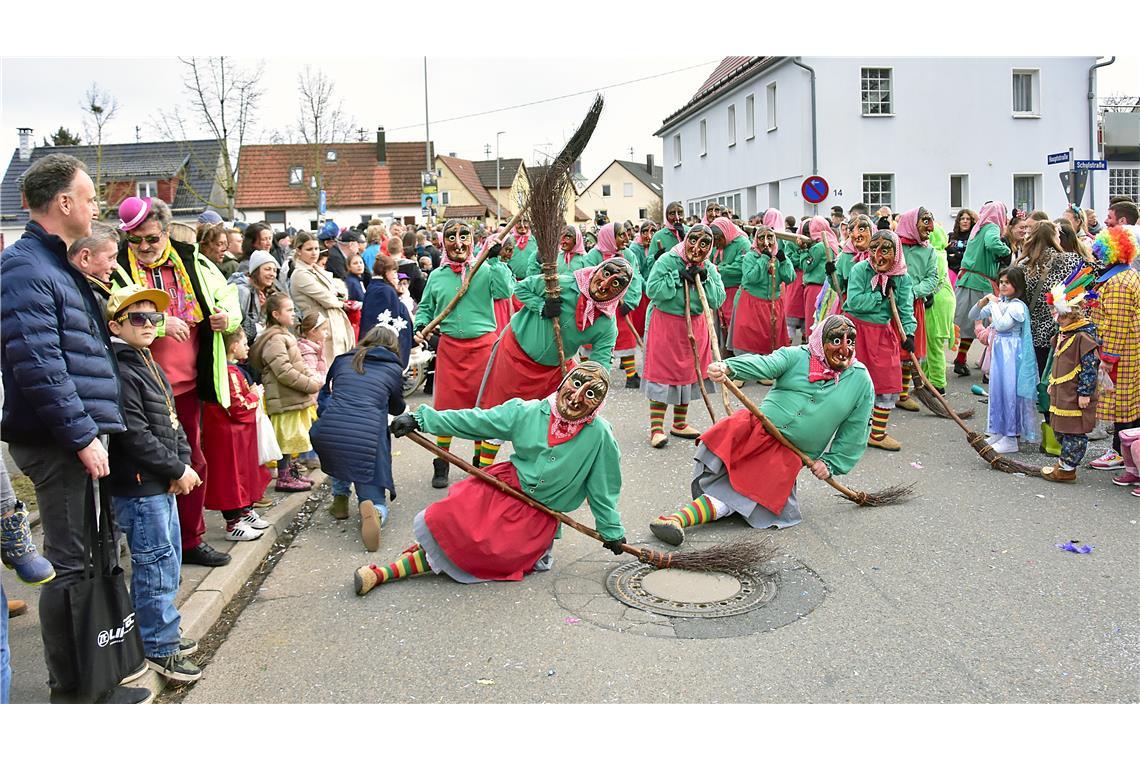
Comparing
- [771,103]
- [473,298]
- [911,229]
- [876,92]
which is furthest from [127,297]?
[771,103]

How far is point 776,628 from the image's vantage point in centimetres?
471

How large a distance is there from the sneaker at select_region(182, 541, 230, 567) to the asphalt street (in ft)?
1.27

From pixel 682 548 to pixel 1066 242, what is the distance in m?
5.06

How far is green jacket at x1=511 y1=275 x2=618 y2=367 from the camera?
22.5ft

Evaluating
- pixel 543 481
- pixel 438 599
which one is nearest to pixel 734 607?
pixel 543 481

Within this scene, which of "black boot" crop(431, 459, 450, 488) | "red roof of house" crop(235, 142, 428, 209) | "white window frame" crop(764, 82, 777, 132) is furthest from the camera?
"red roof of house" crop(235, 142, 428, 209)

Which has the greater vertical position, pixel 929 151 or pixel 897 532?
pixel 929 151

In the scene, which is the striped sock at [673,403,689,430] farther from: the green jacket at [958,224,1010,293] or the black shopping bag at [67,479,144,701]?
the black shopping bag at [67,479,144,701]

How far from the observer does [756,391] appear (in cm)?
1156

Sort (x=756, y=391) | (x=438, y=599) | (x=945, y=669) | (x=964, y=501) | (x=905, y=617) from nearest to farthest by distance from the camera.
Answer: (x=945, y=669) → (x=905, y=617) → (x=438, y=599) → (x=964, y=501) → (x=756, y=391)

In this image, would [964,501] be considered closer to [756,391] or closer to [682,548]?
[682,548]

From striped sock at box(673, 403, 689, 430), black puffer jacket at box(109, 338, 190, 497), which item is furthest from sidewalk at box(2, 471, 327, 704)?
striped sock at box(673, 403, 689, 430)

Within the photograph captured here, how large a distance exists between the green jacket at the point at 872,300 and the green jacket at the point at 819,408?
9.38ft

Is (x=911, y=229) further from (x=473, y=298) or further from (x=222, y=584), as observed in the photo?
(x=222, y=584)
